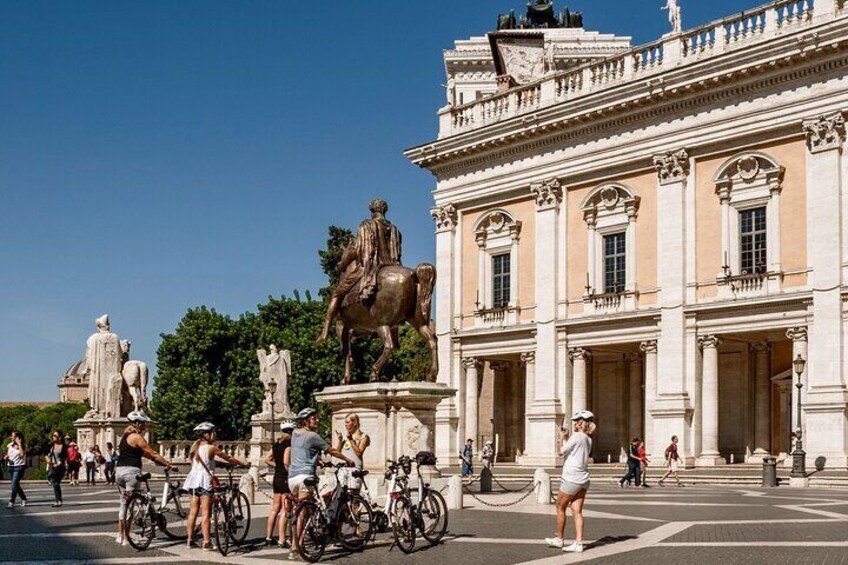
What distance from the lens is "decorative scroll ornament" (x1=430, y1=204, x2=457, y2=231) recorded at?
49.8 metres

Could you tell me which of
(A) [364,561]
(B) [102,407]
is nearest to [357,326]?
(A) [364,561]

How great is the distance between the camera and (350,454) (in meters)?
18.0

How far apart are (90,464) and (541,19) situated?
204ft

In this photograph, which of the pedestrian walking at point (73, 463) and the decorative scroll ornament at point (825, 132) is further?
the decorative scroll ornament at point (825, 132)

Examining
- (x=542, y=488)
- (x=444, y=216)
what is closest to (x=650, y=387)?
(x=444, y=216)

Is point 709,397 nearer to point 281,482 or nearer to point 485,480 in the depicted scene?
point 485,480

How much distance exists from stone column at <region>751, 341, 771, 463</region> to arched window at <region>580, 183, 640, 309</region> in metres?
4.53

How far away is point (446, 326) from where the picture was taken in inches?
1950

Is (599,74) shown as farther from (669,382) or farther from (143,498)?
(143,498)

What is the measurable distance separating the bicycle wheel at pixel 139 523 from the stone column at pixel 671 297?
26951 millimetres

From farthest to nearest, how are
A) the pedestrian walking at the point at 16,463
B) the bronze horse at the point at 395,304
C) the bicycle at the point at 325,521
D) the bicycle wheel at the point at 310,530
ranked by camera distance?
the pedestrian walking at the point at 16,463, the bronze horse at the point at 395,304, the bicycle at the point at 325,521, the bicycle wheel at the point at 310,530

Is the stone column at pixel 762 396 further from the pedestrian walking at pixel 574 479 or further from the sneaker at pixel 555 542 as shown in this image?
the pedestrian walking at pixel 574 479

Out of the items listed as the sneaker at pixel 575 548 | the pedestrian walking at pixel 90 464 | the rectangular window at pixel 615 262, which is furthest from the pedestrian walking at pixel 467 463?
the sneaker at pixel 575 548

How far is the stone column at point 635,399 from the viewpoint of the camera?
45.3 metres
